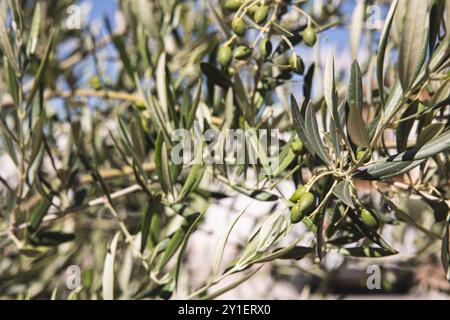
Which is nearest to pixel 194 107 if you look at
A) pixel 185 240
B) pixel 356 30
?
pixel 185 240

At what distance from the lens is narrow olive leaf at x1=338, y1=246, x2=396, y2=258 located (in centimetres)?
68

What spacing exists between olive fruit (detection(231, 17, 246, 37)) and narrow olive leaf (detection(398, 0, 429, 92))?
29 centimetres

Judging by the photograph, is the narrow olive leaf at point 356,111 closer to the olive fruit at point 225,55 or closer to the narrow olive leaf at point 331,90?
the narrow olive leaf at point 331,90

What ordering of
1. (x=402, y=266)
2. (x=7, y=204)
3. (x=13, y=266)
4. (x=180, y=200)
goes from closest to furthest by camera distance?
(x=180, y=200)
(x=7, y=204)
(x=13, y=266)
(x=402, y=266)

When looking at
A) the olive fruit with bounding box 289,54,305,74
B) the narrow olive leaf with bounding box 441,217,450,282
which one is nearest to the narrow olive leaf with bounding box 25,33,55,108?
the olive fruit with bounding box 289,54,305,74

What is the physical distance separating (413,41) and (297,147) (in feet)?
0.81

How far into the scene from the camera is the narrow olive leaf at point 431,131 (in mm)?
539

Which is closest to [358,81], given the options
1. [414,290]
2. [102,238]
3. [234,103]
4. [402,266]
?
[234,103]

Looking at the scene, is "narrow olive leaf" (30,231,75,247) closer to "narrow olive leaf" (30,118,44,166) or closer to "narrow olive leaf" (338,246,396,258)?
"narrow olive leaf" (30,118,44,166)

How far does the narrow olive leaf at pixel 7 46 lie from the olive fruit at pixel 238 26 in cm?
35

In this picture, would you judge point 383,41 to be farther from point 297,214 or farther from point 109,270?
point 109,270

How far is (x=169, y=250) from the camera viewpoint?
0.79 m

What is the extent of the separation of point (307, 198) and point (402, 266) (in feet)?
3.44

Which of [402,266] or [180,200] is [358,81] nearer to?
[180,200]
